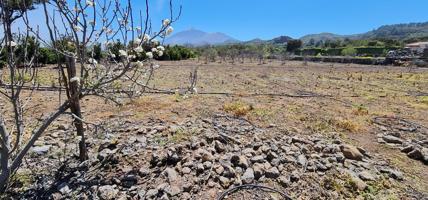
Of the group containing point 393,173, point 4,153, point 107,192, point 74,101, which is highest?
point 74,101

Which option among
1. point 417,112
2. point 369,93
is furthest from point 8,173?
point 369,93

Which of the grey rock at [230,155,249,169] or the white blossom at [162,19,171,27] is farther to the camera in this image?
the grey rock at [230,155,249,169]

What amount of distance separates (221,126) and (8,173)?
290 centimetres

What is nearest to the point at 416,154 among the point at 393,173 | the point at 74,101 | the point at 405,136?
the point at 393,173

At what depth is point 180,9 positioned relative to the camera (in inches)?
92.9

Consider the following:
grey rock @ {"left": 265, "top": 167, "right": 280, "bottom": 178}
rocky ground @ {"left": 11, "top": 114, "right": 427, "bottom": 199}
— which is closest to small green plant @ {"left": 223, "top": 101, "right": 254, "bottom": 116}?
rocky ground @ {"left": 11, "top": 114, "right": 427, "bottom": 199}

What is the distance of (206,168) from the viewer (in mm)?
3562

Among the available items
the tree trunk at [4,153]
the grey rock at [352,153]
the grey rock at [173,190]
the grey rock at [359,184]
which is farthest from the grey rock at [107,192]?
the grey rock at [352,153]

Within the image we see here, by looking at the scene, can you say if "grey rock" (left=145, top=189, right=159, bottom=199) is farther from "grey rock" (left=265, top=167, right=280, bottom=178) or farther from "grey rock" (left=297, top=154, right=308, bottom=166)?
"grey rock" (left=297, top=154, right=308, bottom=166)

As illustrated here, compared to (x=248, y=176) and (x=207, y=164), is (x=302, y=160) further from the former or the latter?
(x=207, y=164)

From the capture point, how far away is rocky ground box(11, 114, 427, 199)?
3.28 metres

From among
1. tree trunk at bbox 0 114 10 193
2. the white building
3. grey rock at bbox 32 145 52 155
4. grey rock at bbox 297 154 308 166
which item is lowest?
grey rock at bbox 297 154 308 166

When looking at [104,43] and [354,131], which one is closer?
[104,43]

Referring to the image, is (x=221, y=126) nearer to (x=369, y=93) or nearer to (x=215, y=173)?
(x=215, y=173)
